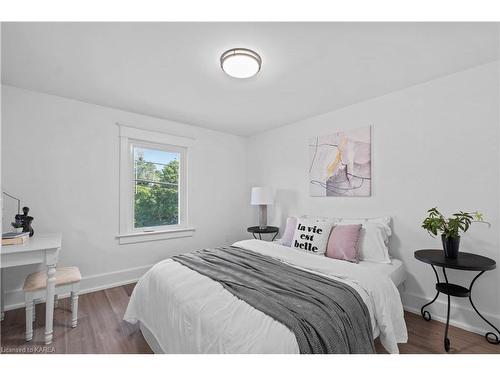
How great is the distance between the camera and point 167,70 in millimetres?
2146

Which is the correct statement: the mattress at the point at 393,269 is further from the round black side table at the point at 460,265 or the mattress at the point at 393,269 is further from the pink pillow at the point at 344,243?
the round black side table at the point at 460,265

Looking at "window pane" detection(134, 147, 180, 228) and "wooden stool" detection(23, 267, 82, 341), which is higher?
"window pane" detection(134, 147, 180, 228)

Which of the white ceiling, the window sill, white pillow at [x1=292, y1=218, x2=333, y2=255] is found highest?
the white ceiling

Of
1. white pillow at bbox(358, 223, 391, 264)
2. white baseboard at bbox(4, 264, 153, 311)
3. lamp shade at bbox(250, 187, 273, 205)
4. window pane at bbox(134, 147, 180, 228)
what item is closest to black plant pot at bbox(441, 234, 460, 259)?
white pillow at bbox(358, 223, 391, 264)

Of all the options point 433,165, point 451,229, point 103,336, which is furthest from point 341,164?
point 103,336

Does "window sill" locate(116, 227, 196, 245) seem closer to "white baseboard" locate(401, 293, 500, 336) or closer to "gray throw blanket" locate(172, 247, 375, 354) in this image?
"gray throw blanket" locate(172, 247, 375, 354)

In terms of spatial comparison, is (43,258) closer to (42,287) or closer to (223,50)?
(42,287)

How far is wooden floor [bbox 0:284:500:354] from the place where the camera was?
5.98 feet

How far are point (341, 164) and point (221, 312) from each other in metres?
2.37

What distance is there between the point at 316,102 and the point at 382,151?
0.95 m

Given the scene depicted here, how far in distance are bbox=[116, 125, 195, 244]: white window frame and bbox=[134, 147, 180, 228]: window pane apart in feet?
0.22

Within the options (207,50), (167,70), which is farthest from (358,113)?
(167,70)

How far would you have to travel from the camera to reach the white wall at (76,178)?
2504 mm

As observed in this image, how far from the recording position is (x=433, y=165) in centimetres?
232
